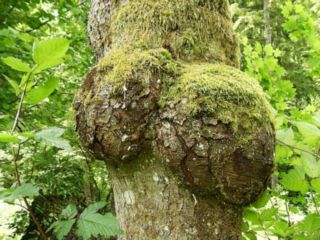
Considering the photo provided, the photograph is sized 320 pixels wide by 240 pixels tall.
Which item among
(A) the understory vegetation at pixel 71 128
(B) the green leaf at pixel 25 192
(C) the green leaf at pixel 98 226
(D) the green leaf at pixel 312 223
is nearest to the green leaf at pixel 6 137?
(A) the understory vegetation at pixel 71 128

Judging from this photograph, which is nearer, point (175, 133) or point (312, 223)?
point (175, 133)

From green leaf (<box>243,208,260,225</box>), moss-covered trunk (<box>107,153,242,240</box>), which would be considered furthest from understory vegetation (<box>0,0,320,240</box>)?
moss-covered trunk (<box>107,153,242,240</box>)

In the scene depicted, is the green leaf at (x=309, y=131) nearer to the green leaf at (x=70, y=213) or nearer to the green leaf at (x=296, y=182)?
the green leaf at (x=296, y=182)

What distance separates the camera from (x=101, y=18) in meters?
1.48

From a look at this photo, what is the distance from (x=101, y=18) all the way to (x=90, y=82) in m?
0.34

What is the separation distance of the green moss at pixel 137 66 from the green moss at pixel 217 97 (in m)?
0.07

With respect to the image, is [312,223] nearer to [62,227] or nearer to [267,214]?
[267,214]

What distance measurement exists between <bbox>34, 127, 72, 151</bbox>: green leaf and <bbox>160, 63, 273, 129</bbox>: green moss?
35 centimetres

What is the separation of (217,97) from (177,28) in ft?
1.13

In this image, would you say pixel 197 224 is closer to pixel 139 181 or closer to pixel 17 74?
pixel 139 181

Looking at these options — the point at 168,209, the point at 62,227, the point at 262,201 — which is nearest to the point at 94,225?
the point at 62,227

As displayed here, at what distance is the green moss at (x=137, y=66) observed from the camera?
47.7 inches

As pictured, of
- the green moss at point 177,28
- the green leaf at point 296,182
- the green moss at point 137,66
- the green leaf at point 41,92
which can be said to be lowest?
the green leaf at point 296,182

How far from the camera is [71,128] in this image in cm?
374
